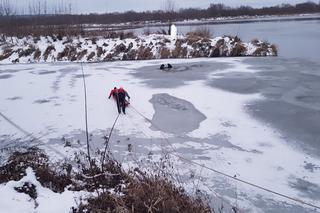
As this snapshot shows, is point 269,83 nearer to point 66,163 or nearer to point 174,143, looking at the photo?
point 174,143

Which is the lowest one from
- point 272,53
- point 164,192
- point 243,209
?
point 243,209

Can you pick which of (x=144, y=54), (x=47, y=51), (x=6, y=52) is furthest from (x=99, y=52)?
(x=6, y=52)

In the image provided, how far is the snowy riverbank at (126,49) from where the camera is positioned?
14.9 metres

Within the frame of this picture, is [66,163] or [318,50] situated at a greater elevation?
[318,50]

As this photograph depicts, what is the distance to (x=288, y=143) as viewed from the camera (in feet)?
16.0

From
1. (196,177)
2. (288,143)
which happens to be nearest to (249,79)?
(288,143)

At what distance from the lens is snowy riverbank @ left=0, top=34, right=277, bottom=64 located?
14906mm

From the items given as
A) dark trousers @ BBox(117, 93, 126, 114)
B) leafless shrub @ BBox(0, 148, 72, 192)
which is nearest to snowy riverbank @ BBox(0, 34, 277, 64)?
dark trousers @ BBox(117, 93, 126, 114)

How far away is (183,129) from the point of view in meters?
5.61

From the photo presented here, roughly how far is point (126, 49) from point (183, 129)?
10.9 meters

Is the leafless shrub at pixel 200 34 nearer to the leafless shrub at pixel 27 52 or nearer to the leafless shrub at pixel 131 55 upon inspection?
the leafless shrub at pixel 131 55

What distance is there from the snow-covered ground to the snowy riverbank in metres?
4.90

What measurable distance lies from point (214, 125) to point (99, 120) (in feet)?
7.05

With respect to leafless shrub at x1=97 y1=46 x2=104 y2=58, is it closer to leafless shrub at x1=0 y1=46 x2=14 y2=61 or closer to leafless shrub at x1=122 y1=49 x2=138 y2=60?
leafless shrub at x1=122 y1=49 x2=138 y2=60
